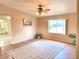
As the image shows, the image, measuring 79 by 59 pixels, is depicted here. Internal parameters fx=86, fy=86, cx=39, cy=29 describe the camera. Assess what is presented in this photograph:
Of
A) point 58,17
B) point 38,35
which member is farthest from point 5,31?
point 58,17

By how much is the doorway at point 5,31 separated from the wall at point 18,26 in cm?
24

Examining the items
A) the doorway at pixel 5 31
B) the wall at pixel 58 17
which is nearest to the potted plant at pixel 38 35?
the wall at pixel 58 17

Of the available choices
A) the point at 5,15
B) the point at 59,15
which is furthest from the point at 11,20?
the point at 59,15

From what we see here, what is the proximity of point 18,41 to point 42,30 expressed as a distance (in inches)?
101

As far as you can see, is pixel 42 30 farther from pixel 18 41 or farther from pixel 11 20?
pixel 11 20

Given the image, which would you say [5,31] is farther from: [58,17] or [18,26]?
[58,17]

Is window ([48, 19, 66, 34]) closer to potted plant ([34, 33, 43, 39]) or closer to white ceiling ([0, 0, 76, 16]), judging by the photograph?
potted plant ([34, 33, 43, 39])

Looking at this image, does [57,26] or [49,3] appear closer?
[49,3]

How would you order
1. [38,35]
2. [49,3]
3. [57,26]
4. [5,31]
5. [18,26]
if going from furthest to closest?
[38,35]
[57,26]
[18,26]
[5,31]
[49,3]

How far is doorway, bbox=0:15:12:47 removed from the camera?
216 inches

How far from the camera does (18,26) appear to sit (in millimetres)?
6457

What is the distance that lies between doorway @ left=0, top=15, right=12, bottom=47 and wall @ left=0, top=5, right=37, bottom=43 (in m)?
0.24

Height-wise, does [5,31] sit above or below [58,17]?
below

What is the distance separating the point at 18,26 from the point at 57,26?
3073 mm
